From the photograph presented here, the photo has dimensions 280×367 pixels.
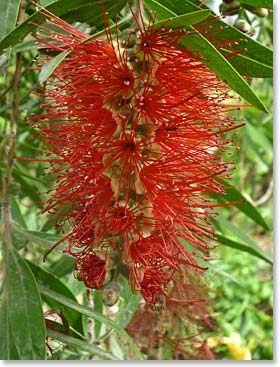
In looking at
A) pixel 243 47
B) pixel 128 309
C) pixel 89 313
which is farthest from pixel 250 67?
pixel 128 309

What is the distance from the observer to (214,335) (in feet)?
5.33

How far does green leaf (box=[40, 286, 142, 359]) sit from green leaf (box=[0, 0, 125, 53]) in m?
0.40

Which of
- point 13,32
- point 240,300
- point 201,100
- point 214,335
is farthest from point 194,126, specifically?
point 240,300

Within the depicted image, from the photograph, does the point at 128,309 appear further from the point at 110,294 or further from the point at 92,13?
the point at 92,13

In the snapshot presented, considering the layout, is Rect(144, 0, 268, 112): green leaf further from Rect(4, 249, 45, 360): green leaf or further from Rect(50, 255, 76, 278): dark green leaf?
Rect(50, 255, 76, 278): dark green leaf

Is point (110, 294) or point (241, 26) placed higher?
point (241, 26)

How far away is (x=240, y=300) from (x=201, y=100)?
2.53 m

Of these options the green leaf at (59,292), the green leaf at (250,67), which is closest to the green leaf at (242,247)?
the green leaf at (59,292)

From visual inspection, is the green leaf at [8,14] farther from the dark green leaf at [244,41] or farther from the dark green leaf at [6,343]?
the dark green leaf at [6,343]

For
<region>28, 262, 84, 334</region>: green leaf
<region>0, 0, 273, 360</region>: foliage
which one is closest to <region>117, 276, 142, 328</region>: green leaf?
<region>0, 0, 273, 360</region>: foliage

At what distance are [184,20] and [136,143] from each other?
165 mm

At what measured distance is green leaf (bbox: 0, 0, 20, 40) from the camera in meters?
0.86

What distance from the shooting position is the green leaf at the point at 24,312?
2.99ft

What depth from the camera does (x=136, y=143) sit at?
31.9 inches
